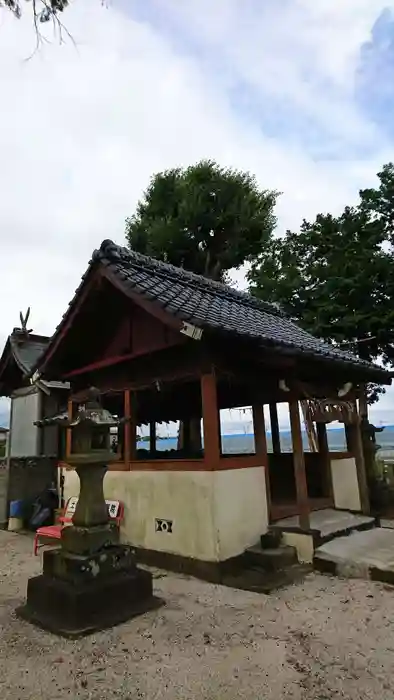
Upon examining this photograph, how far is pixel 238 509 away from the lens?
5562mm

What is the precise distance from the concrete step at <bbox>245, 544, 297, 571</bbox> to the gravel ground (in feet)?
1.91

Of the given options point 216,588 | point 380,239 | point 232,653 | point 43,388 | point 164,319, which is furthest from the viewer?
point 380,239

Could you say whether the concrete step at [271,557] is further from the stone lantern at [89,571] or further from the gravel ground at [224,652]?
the stone lantern at [89,571]

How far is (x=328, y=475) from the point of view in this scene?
762 centimetres

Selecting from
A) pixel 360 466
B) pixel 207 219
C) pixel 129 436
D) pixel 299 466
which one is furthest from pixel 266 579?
pixel 207 219

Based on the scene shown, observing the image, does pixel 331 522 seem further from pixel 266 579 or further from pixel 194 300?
pixel 194 300

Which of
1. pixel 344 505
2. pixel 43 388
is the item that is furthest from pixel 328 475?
pixel 43 388

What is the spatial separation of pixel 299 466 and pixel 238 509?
1092 millimetres

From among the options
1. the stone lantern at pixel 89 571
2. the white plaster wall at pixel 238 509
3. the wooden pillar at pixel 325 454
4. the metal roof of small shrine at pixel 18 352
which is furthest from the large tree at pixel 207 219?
the stone lantern at pixel 89 571

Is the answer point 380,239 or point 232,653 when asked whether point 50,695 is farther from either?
point 380,239

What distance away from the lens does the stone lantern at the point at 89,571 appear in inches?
151

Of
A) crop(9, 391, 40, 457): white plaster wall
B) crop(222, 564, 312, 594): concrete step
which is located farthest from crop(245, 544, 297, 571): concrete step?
crop(9, 391, 40, 457): white plaster wall

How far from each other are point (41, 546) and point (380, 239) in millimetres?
10664

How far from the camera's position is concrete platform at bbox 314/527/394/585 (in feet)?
16.6
